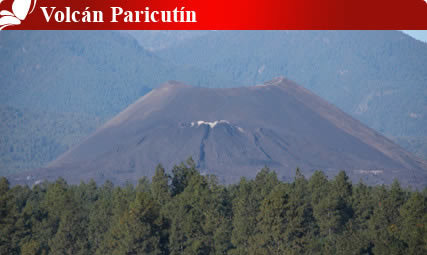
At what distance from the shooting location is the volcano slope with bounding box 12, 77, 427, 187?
16362cm

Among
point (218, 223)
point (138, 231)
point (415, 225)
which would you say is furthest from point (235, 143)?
point (138, 231)

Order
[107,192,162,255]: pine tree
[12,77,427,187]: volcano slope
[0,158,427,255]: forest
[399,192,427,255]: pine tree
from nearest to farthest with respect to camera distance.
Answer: [399,192,427,255]: pine tree < [107,192,162,255]: pine tree < [0,158,427,255]: forest < [12,77,427,187]: volcano slope

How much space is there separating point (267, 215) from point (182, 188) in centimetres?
2238

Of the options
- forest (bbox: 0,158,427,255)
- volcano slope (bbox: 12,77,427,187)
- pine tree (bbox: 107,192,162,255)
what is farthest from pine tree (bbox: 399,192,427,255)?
volcano slope (bbox: 12,77,427,187)

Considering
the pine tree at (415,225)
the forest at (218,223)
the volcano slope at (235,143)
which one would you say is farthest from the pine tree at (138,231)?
the volcano slope at (235,143)

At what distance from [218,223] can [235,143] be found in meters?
106

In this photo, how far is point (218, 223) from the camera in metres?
67.9

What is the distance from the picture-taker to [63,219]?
6694 centimetres

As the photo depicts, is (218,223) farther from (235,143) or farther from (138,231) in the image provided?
(235,143)

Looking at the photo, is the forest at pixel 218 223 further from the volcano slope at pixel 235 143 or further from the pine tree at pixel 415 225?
the volcano slope at pixel 235 143

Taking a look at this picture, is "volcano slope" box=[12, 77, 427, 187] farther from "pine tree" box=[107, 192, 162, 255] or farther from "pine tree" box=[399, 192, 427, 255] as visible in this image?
"pine tree" box=[107, 192, 162, 255]

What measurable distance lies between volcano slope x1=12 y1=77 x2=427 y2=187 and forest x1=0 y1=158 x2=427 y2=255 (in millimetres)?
80227

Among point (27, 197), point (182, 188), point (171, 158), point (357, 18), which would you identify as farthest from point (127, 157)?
point (357, 18)

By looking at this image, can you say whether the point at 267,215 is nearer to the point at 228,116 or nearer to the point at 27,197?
the point at 27,197
